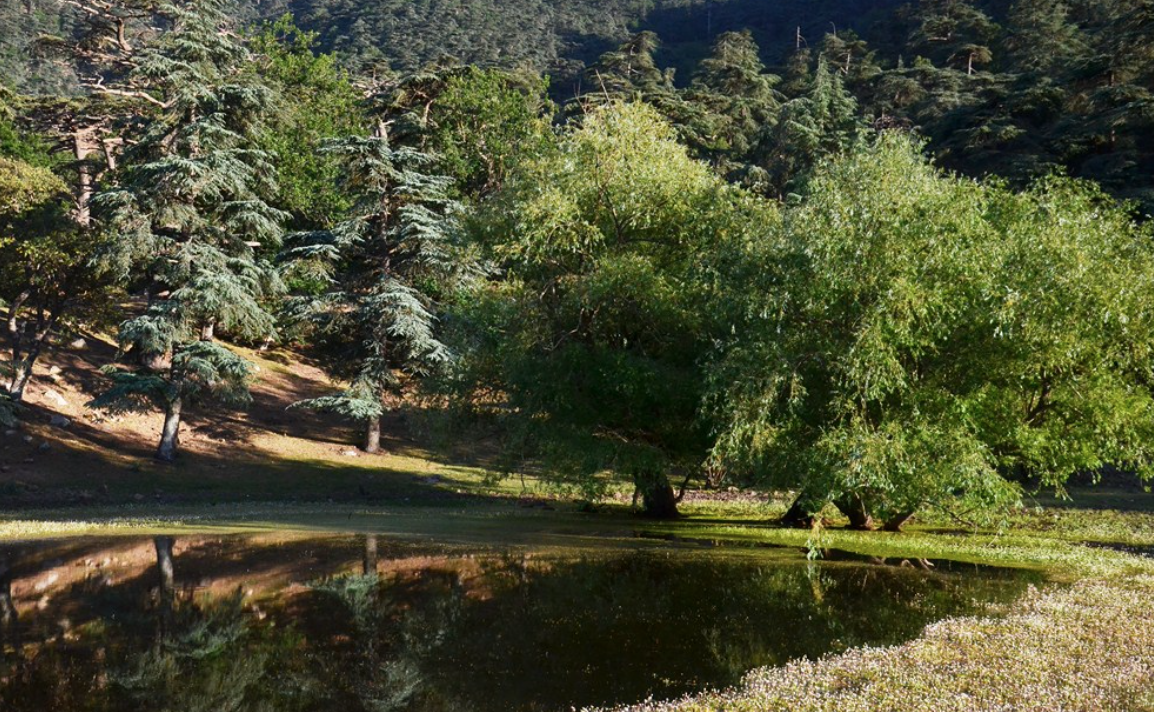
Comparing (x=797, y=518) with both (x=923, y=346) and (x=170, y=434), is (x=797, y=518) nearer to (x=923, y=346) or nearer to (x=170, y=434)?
(x=923, y=346)

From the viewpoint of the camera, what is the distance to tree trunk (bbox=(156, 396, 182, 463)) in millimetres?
42031

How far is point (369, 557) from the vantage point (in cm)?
2267

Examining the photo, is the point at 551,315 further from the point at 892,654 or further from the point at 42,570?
the point at 892,654

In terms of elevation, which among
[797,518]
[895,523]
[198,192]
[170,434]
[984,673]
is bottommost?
[984,673]

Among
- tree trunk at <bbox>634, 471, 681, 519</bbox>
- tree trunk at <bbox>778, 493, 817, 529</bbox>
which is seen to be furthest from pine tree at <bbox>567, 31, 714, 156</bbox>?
tree trunk at <bbox>778, 493, 817, 529</bbox>

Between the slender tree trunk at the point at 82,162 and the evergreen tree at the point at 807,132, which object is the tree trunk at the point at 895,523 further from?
the evergreen tree at the point at 807,132

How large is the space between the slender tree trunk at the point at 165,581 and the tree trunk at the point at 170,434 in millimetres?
17876

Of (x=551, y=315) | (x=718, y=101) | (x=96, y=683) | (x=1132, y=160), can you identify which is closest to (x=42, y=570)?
(x=96, y=683)

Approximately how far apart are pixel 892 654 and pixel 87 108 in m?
58.0

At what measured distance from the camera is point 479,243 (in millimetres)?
31203

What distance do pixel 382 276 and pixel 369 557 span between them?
95.9ft

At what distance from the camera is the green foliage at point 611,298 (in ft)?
84.5

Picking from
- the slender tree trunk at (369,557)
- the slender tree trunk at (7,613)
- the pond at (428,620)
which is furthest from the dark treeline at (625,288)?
the slender tree trunk at (7,613)

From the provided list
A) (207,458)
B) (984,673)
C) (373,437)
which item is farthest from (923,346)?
(207,458)
